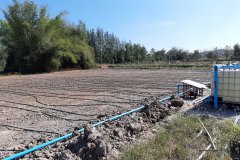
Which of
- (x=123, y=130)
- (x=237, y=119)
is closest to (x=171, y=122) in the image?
(x=123, y=130)

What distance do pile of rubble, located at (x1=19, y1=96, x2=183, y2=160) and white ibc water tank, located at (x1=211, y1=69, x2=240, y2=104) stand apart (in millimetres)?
1579

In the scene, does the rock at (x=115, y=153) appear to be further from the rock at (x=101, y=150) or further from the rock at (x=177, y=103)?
the rock at (x=177, y=103)

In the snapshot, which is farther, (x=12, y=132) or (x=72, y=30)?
(x=72, y=30)

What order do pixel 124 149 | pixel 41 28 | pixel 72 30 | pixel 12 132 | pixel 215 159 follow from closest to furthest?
pixel 215 159 → pixel 124 149 → pixel 12 132 → pixel 41 28 → pixel 72 30

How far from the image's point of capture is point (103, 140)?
8.66 ft

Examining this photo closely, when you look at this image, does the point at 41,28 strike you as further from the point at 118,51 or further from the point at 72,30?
the point at 118,51

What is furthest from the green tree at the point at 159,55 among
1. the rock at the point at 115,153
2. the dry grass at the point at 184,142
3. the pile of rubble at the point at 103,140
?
the rock at the point at 115,153

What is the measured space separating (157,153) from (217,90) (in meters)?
2.84

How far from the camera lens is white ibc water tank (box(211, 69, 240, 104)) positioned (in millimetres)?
4617

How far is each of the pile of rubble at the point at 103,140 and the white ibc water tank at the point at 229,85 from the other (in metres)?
1.58

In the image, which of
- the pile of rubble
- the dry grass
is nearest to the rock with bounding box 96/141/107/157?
the pile of rubble

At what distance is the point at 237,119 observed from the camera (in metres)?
3.96

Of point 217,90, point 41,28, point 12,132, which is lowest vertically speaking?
point 12,132

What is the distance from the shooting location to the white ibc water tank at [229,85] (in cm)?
462
